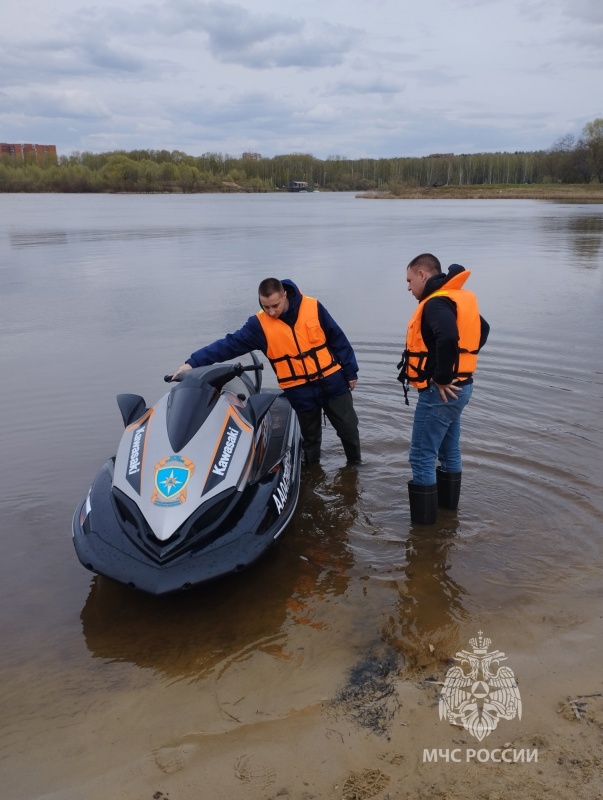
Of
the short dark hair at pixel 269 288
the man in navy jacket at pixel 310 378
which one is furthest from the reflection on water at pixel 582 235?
the short dark hair at pixel 269 288

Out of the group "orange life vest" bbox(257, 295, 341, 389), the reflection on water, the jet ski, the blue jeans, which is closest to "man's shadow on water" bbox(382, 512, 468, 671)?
the blue jeans

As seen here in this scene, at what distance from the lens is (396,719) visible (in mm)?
2787

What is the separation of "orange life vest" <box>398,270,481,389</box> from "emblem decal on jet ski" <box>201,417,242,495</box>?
1182 millimetres

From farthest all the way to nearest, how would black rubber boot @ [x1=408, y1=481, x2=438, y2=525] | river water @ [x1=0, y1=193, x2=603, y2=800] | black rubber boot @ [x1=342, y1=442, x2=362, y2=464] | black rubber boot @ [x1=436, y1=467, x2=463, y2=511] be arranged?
black rubber boot @ [x1=342, y1=442, x2=362, y2=464] < black rubber boot @ [x1=436, y1=467, x2=463, y2=511] < black rubber boot @ [x1=408, y1=481, x2=438, y2=525] < river water @ [x1=0, y1=193, x2=603, y2=800]

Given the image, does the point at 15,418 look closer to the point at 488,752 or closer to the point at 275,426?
the point at 275,426

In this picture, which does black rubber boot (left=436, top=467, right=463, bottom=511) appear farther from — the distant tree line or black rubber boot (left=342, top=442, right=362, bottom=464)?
the distant tree line

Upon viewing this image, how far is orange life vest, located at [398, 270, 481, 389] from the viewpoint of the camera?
3939 millimetres

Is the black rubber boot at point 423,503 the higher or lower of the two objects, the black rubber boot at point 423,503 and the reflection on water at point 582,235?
the lower

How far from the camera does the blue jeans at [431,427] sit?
4211 mm

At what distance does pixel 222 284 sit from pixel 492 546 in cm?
1054

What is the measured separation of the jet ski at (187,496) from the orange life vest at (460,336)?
1.02 m

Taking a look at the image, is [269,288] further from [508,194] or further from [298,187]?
[298,187]

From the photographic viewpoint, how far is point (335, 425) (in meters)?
5.45

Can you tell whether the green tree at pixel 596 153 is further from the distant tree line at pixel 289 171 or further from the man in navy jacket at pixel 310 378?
the man in navy jacket at pixel 310 378
